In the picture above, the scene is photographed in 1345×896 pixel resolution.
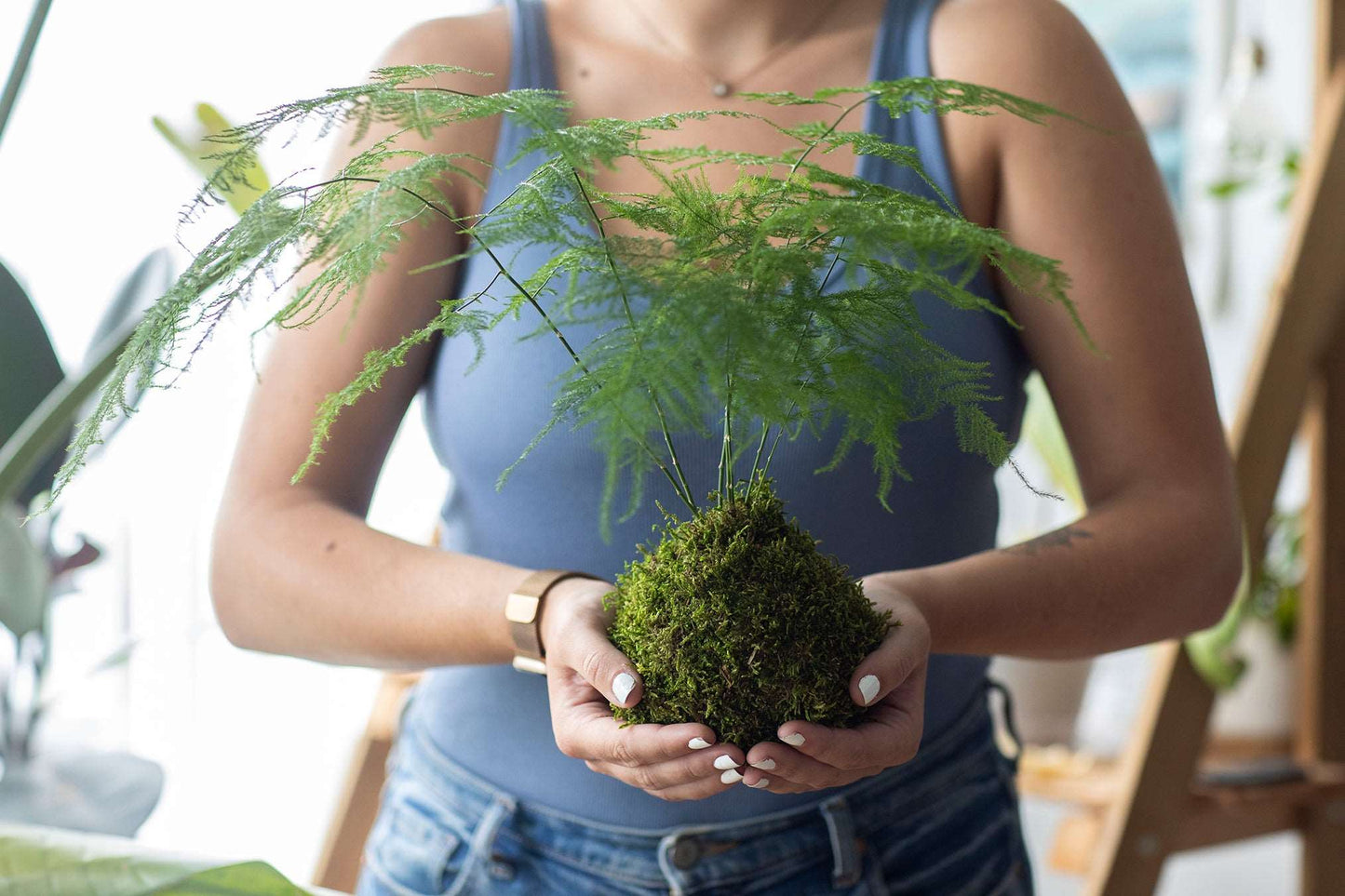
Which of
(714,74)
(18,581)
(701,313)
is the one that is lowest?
(18,581)

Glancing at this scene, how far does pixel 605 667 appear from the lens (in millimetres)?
482

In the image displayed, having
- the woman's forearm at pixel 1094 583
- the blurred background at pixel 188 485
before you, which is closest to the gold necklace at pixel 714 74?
the blurred background at pixel 188 485

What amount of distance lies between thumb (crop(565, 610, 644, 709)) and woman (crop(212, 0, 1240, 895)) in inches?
5.5

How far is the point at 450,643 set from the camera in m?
0.66

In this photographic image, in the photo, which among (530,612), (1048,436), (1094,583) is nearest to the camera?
(530,612)

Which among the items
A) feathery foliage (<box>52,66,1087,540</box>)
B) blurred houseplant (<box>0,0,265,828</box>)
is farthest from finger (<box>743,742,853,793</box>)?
blurred houseplant (<box>0,0,265,828</box>)

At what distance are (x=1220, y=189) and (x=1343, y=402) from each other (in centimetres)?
58

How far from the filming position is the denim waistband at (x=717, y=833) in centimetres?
69

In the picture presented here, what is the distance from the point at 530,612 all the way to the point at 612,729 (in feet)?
0.38

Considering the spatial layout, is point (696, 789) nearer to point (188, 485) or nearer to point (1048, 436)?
point (1048, 436)

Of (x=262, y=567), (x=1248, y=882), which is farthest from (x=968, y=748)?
(x=1248, y=882)

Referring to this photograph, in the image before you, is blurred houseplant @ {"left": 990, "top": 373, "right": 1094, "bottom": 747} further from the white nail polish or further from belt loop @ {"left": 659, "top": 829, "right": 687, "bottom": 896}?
the white nail polish

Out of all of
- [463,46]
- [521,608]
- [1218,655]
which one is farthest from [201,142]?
[1218,655]

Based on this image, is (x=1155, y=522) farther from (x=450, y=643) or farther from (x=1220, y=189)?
(x=1220, y=189)
